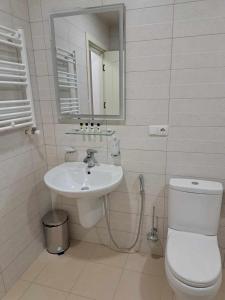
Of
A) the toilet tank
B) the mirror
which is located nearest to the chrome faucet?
the mirror

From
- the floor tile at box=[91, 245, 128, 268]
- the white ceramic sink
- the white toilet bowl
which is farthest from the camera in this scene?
the floor tile at box=[91, 245, 128, 268]

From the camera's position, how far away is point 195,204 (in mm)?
1572

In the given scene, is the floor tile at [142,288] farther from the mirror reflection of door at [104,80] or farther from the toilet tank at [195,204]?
the mirror reflection of door at [104,80]

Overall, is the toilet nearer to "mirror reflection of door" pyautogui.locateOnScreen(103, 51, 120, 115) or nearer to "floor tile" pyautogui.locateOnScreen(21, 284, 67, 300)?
"mirror reflection of door" pyautogui.locateOnScreen(103, 51, 120, 115)

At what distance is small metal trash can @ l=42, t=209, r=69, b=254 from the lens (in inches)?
78.3

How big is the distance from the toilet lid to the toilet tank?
0.06 meters

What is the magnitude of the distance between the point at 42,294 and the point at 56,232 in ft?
1.57

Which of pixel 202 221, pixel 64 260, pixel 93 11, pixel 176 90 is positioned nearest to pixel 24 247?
pixel 64 260

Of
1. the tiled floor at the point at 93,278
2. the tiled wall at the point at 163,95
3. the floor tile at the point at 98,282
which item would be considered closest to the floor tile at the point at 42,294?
the tiled floor at the point at 93,278

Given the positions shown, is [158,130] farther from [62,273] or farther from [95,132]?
[62,273]

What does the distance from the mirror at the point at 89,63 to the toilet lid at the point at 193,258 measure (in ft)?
3.25

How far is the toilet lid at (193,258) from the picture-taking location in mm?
1216

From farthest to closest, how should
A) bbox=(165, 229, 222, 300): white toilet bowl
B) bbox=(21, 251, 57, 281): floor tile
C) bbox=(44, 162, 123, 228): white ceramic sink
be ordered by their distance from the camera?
1. bbox=(21, 251, 57, 281): floor tile
2. bbox=(44, 162, 123, 228): white ceramic sink
3. bbox=(165, 229, 222, 300): white toilet bowl

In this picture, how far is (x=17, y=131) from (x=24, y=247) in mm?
963
